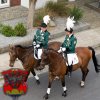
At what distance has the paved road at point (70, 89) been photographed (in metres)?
11.4

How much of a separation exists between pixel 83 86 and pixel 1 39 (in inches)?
157

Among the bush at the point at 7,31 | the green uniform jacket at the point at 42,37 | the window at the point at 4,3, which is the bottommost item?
the bush at the point at 7,31

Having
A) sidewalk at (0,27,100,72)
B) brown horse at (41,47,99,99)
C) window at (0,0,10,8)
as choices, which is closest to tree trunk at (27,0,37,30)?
sidewalk at (0,27,100,72)

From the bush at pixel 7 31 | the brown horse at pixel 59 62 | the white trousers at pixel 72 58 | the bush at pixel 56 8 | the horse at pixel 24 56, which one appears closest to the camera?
the brown horse at pixel 59 62

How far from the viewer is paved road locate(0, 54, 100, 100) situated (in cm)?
1141

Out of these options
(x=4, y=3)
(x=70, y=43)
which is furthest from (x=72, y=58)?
(x=4, y=3)

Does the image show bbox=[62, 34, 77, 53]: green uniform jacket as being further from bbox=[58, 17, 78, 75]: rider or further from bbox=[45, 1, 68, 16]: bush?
bbox=[45, 1, 68, 16]: bush

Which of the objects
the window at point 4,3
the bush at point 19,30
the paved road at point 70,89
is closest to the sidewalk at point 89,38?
the bush at point 19,30

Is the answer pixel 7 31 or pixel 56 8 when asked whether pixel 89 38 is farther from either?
pixel 7 31

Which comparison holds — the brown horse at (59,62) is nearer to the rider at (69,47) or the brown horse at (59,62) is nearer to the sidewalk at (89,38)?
the rider at (69,47)

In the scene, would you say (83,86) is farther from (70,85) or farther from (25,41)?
(25,41)

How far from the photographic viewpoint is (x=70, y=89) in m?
12.0

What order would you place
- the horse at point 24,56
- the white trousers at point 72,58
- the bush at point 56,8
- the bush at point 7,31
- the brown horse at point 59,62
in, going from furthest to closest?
the bush at point 56,8, the bush at point 7,31, the white trousers at point 72,58, the horse at point 24,56, the brown horse at point 59,62

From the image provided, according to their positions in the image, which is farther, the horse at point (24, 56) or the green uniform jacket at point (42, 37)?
the green uniform jacket at point (42, 37)
